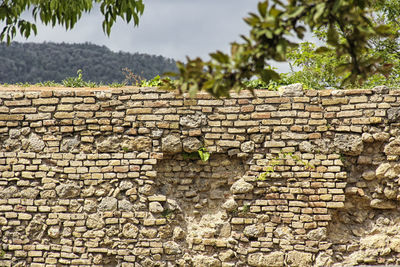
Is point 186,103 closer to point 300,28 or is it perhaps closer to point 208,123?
point 208,123

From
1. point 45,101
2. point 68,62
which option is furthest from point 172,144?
point 68,62

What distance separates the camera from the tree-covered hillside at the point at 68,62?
24.3 meters

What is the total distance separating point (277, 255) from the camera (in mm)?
6398

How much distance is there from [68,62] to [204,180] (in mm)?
20071

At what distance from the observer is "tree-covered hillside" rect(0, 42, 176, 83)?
24.3 meters

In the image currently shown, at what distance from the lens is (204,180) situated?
667cm

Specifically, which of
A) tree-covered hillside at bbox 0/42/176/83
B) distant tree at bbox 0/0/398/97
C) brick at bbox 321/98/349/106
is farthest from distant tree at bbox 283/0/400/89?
tree-covered hillside at bbox 0/42/176/83

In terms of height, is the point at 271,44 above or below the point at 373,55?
below

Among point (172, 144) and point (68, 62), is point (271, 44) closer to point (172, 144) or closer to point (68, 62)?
point (172, 144)

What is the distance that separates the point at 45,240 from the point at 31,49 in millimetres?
22511

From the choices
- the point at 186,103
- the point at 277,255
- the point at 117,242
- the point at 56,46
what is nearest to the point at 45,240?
the point at 117,242

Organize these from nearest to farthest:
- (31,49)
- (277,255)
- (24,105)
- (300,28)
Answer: (300,28) → (277,255) → (24,105) → (31,49)

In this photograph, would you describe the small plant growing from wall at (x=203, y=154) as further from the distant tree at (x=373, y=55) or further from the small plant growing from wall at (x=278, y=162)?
the distant tree at (x=373, y=55)

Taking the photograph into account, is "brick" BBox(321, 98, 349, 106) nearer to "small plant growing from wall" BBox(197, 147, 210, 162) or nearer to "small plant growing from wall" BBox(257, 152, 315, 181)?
"small plant growing from wall" BBox(257, 152, 315, 181)
